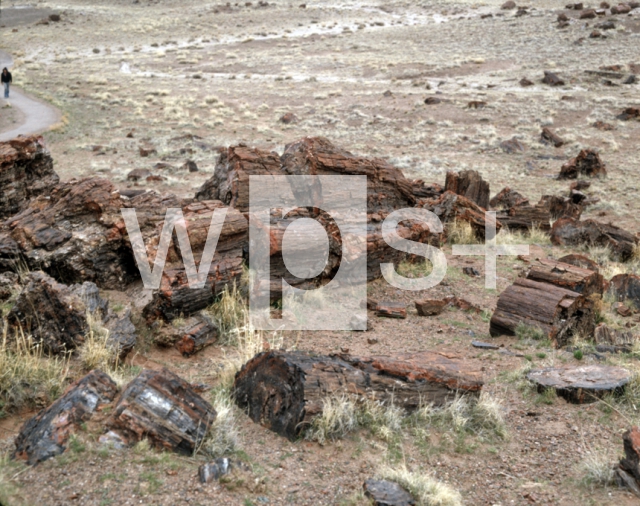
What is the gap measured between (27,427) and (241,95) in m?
33.6

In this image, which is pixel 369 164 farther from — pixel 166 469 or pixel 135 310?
pixel 166 469

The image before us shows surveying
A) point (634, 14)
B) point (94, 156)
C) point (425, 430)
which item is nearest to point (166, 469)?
point (425, 430)

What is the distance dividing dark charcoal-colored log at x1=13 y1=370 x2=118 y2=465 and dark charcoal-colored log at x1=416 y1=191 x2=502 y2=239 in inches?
327

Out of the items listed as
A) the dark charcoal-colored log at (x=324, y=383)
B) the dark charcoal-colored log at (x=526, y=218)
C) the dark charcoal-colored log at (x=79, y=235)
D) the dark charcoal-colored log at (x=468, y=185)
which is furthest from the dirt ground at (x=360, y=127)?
the dark charcoal-colored log at (x=468, y=185)

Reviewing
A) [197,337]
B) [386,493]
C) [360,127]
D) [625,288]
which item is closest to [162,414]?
[386,493]

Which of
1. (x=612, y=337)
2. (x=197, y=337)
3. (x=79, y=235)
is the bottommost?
(x=612, y=337)

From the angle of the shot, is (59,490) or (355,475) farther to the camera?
(355,475)

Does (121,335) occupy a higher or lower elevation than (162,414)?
lower

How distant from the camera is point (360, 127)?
92.7ft

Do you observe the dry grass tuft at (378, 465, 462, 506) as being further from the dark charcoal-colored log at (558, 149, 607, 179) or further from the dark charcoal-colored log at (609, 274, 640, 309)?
the dark charcoal-colored log at (558, 149, 607, 179)

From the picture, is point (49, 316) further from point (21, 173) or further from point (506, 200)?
point (506, 200)

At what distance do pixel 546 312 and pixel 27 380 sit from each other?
6423mm

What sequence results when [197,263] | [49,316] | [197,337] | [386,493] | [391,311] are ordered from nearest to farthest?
[386,493] < [49,316] < [197,337] < [197,263] < [391,311]

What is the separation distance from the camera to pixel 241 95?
120ft
